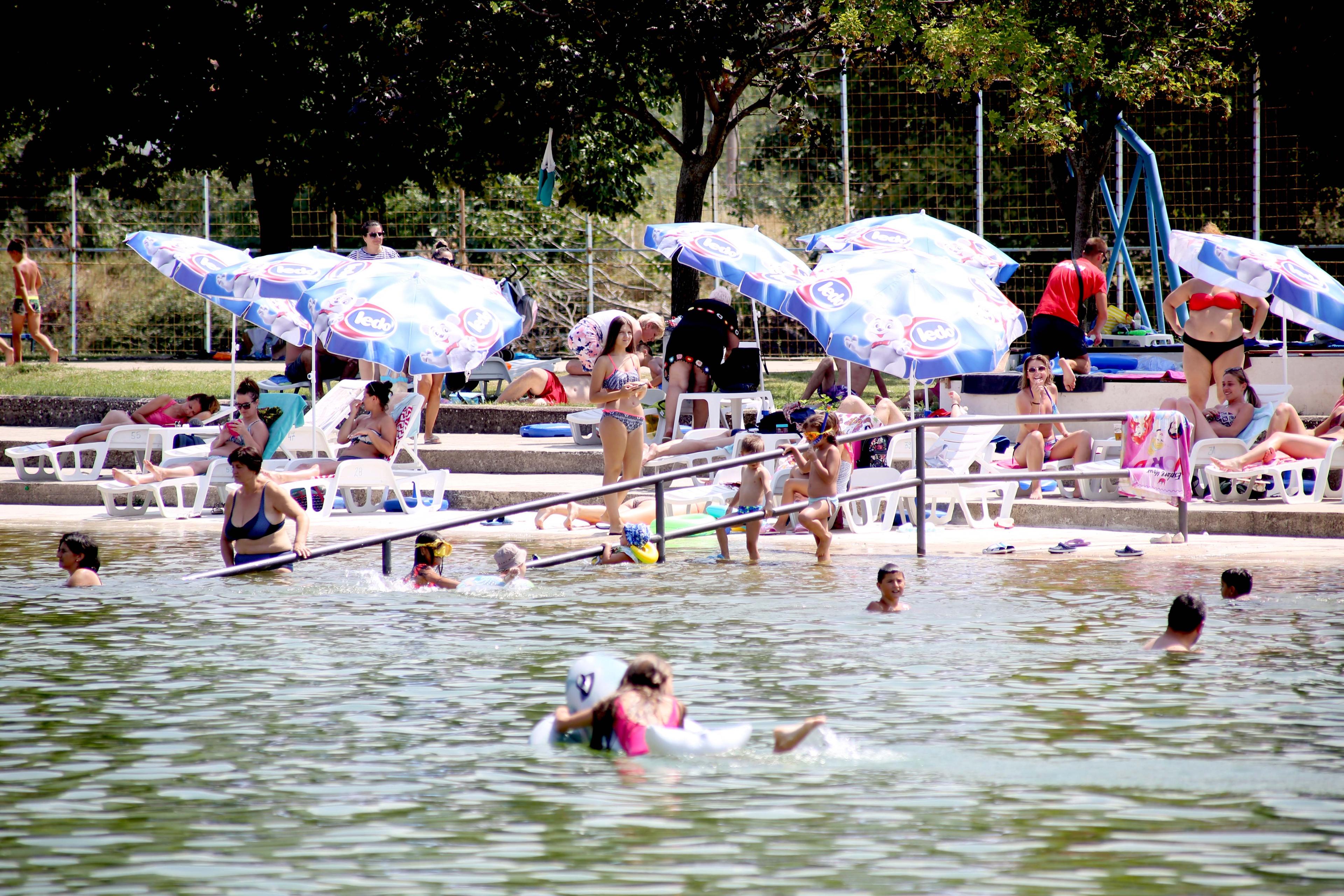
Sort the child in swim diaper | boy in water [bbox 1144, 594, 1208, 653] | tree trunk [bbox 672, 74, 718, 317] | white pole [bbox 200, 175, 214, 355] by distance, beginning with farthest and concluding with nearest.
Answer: white pole [bbox 200, 175, 214, 355], tree trunk [bbox 672, 74, 718, 317], the child in swim diaper, boy in water [bbox 1144, 594, 1208, 653]

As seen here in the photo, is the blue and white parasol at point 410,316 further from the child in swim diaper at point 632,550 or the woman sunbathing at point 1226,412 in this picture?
the woman sunbathing at point 1226,412

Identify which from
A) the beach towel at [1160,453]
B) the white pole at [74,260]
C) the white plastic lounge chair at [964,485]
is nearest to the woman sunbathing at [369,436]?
the white plastic lounge chair at [964,485]

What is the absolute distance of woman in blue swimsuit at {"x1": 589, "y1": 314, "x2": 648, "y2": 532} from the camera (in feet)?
43.7

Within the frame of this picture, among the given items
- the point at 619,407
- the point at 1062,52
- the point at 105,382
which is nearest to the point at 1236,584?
the point at 619,407

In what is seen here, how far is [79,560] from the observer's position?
37.1 feet

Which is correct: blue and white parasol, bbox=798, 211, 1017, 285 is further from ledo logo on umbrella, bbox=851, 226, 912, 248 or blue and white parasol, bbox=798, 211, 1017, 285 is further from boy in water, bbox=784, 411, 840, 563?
boy in water, bbox=784, 411, 840, 563

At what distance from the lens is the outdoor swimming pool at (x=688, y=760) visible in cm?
574

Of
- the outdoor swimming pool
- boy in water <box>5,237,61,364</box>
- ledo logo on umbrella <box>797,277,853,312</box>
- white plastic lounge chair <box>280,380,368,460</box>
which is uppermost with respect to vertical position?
boy in water <box>5,237,61,364</box>

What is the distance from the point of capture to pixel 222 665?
355 inches

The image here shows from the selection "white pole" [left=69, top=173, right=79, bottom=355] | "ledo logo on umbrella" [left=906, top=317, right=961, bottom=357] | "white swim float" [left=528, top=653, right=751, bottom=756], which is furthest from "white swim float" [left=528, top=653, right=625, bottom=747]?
"white pole" [left=69, top=173, right=79, bottom=355]

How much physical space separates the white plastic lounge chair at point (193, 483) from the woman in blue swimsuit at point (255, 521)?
3170 mm

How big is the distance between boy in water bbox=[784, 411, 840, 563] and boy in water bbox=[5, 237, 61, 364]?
14.0m

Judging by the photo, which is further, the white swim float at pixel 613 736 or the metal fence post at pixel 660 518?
the metal fence post at pixel 660 518

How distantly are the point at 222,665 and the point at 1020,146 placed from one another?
2139cm
